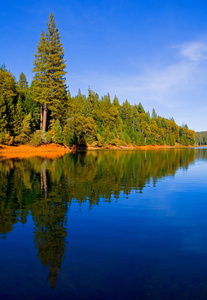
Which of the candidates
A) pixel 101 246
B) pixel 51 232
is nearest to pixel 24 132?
pixel 51 232

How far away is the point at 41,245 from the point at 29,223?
2.19 meters

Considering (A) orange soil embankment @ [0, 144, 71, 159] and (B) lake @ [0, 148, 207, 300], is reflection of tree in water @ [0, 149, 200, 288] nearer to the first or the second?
(B) lake @ [0, 148, 207, 300]

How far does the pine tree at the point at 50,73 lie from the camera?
59.5 m

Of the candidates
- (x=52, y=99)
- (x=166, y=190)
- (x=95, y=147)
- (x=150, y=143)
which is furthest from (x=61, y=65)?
(x=150, y=143)

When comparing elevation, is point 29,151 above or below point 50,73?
below

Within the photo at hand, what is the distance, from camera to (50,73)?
6109cm

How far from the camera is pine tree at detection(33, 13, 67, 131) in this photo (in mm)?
59541

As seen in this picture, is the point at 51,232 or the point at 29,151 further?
the point at 29,151

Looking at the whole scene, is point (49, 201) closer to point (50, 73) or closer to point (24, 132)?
point (24, 132)

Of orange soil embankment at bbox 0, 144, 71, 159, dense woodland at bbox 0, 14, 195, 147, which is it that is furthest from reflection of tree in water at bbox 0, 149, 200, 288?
dense woodland at bbox 0, 14, 195, 147

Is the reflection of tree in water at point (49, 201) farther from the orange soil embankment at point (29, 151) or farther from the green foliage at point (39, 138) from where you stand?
the green foliage at point (39, 138)

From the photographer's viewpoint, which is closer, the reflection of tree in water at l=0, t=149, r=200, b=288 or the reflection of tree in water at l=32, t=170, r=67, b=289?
the reflection of tree in water at l=32, t=170, r=67, b=289

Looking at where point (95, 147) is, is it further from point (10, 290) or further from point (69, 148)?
point (10, 290)

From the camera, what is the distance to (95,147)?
303 feet
